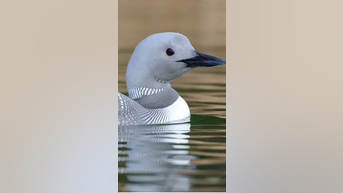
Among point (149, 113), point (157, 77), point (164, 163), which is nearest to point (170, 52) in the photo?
point (157, 77)

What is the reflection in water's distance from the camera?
376cm

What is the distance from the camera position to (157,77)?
14.9 feet

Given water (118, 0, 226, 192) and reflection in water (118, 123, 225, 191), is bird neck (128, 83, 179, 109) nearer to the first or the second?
water (118, 0, 226, 192)

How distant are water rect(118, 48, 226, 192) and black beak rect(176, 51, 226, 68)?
0.15ft

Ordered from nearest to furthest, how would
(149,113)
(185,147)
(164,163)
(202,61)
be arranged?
(164,163)
(185,147)
(202,61)
(149,113)

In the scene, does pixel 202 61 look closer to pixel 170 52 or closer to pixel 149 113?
pixel 170 52

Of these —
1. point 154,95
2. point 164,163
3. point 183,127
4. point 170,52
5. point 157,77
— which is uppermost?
point 170,52

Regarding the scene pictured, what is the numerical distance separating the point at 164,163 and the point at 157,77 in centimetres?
85

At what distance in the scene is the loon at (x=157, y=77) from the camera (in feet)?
14.4

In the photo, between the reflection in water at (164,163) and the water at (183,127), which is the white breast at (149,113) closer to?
the water at (183,127)
